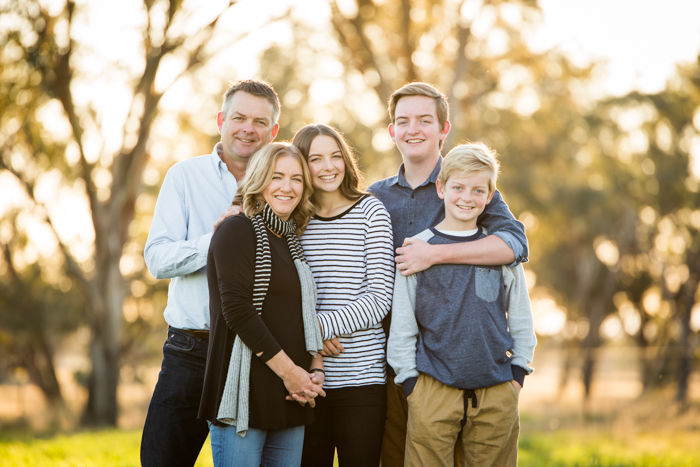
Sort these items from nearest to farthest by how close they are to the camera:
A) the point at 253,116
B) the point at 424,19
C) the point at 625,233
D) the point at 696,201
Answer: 1. the point at 253,116
2. the point at 424,19
3. the point at 696,201
4. the point at 625,233

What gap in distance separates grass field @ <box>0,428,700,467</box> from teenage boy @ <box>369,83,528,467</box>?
115 inches

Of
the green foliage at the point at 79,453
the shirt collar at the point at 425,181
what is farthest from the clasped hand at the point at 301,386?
the green foliage at the point at 79,453

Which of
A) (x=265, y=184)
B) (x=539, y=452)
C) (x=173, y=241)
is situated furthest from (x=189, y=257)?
(x=539, y=452)

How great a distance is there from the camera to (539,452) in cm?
755

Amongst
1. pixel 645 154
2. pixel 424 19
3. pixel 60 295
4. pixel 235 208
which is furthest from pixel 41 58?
pixel 645 154

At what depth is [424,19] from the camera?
12328 millimetres

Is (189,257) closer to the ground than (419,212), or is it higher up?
closer to the ground

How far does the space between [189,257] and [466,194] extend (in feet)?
4.84

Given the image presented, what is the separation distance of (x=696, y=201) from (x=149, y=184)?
55.4ft

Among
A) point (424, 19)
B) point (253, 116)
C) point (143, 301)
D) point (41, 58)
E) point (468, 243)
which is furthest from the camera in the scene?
point (143, 301)

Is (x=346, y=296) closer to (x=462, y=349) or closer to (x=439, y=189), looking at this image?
(x=462, y=349)

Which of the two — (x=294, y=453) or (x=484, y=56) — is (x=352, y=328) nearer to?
(x=294, y=453)

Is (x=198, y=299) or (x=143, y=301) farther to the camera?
(x=143, y=301)

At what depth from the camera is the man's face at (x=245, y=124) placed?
3564 millimetres
